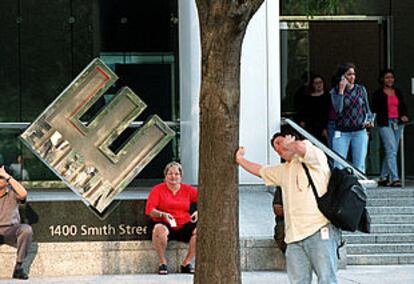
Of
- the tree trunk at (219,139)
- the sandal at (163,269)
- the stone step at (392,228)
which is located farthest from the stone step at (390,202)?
the tree trunk at (219,139)

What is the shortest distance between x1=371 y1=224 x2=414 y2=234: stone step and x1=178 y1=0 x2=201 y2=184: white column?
389 cm

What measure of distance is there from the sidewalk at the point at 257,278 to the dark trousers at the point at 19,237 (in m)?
0.32

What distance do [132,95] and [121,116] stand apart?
26 cm

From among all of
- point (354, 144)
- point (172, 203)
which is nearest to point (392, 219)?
point (354, 144)

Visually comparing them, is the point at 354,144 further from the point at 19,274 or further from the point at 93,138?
the point at 19,274

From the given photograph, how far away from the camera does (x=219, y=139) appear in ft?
25.2

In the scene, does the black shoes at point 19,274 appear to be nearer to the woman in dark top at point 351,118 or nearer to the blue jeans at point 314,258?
the blue jeans at point 314,258

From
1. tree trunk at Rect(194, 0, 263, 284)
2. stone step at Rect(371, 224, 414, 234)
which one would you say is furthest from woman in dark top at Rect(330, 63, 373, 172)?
tree trunk at Rect(194, 0, 263, 284)

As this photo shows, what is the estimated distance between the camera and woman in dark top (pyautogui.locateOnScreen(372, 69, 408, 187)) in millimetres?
14672

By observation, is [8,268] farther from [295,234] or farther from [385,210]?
[385,210]

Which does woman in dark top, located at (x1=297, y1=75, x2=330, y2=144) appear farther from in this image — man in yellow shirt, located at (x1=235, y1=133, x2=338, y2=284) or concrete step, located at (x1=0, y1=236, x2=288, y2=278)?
man in yellow shirt, located at (x1=235, y1=133, x2=338, y2=284)

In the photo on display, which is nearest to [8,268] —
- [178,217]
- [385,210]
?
[178,217]

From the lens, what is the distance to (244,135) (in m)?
15.6

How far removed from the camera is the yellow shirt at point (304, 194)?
305 inches
